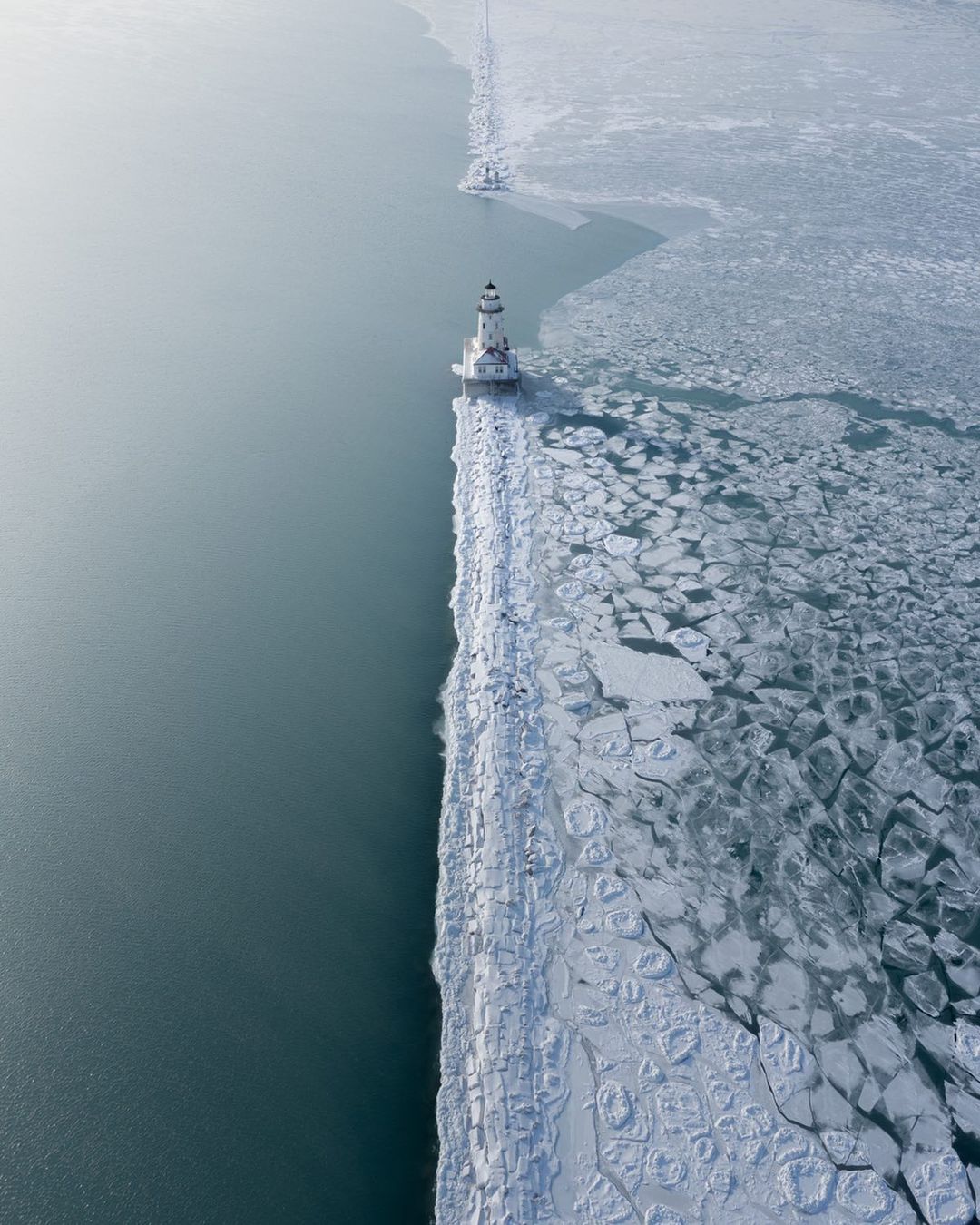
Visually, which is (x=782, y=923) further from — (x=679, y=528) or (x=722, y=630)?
(x=679, y=528)

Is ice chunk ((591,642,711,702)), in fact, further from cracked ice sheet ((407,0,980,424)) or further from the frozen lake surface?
cracked ice sheet ((407,0,980,424))

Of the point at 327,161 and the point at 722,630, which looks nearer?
the point at 722,630

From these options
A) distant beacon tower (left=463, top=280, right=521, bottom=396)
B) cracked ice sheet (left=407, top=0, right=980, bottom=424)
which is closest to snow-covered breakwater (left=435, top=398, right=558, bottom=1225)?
distant beacon tower (left=463, top=280, right=521, bottom=396)

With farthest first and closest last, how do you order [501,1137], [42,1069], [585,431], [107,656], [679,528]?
[585,431]
[679,528]
[107,656]
[42,1069]
[501,1137]

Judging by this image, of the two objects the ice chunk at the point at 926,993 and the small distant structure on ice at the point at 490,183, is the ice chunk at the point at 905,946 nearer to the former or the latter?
the ice chunk at the point at 926,993

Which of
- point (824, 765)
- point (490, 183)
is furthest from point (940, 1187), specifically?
point (490, 183)

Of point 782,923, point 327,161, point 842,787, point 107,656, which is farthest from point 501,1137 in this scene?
point 327,161

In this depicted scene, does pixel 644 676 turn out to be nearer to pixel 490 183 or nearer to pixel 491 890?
pixel 491 890
